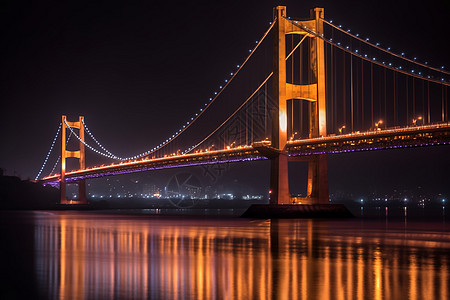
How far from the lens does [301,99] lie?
43344 mm

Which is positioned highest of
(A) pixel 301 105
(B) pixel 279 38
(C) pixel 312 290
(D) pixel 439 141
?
(B) pixel 279 38

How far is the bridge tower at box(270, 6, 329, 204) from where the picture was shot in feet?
135

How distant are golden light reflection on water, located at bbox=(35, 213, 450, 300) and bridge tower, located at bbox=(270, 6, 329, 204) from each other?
1993 centimetres

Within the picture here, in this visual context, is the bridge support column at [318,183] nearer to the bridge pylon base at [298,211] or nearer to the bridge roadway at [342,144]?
the bridge pylon base at [298,211]

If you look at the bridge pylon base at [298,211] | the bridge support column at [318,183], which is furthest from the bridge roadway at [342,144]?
the bridge pylon base at [298,211]

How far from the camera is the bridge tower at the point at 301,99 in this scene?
1615 inches

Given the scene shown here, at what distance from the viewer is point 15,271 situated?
1280cm

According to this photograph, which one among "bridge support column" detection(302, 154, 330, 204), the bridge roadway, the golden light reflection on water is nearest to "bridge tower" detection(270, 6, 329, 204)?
"bridge support column" detection(302, 154, 330, 204)

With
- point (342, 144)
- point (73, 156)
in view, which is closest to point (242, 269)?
point (342, 144)

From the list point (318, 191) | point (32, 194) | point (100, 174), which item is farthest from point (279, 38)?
point (32, 194)

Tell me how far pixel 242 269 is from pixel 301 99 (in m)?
31.1

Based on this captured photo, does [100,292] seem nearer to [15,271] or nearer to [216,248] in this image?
[15,271]

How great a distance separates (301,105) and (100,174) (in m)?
30.2

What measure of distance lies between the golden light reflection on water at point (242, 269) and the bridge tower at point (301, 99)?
19.9 metres
